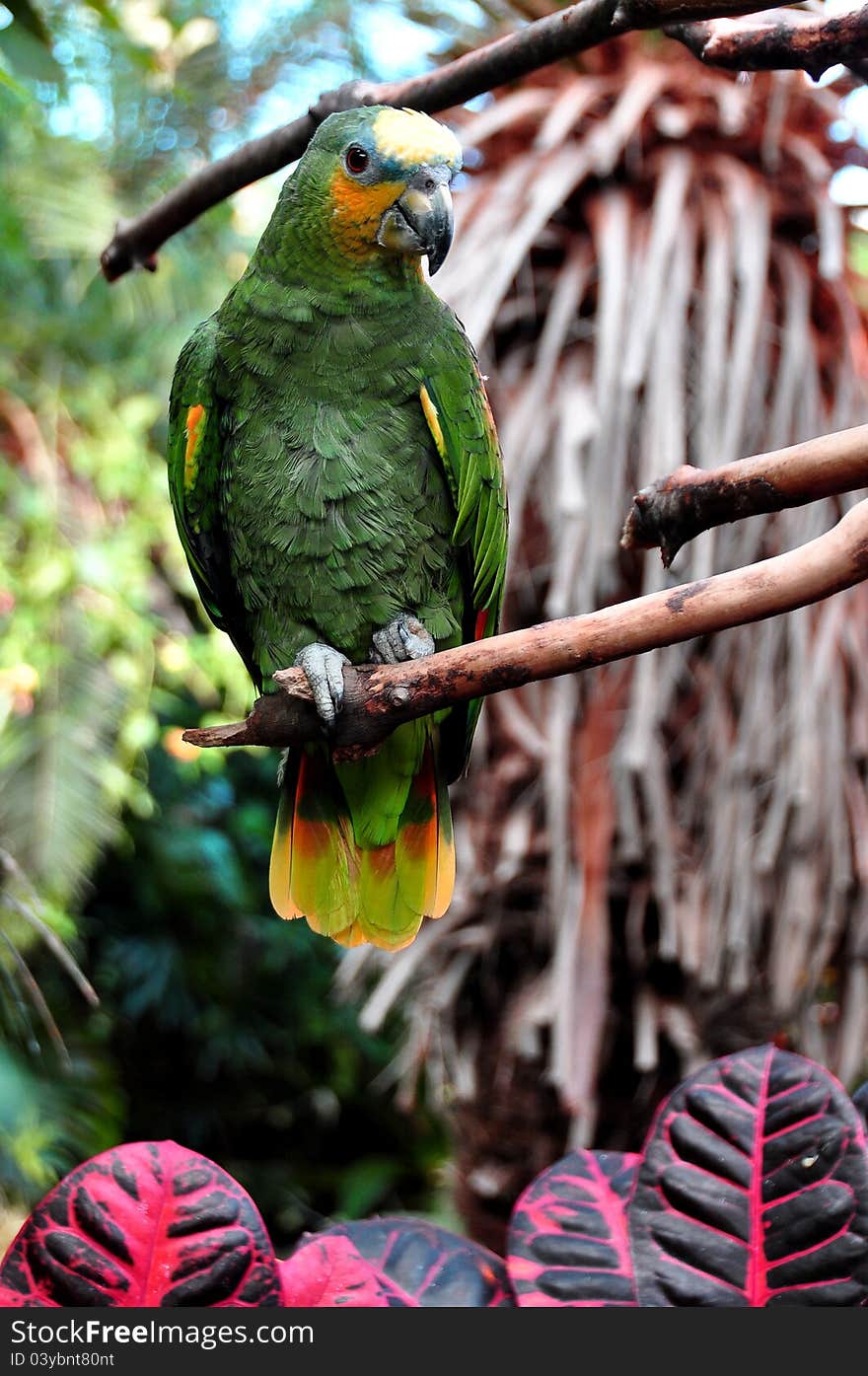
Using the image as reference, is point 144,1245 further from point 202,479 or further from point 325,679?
point 202,479

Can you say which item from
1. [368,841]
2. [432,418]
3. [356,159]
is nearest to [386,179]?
[356,159]

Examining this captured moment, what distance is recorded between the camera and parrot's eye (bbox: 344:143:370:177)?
0.81 metres

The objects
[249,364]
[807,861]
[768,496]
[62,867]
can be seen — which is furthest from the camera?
[62,867]

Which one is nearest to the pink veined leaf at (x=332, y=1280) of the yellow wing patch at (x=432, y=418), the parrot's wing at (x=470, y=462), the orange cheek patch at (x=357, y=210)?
the parrot's wing at (x=470, y=462)

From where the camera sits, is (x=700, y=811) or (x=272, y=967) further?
(x=272, y=967)

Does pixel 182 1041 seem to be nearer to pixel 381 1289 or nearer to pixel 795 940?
pixel 795 940

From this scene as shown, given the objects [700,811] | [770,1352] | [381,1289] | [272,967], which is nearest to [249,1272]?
[381,1289]

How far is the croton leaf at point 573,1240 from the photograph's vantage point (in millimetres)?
670

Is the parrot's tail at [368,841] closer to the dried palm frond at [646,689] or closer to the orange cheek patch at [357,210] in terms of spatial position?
the orange cheek patch at [357,210]

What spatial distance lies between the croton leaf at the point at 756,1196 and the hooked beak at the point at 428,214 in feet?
1.83

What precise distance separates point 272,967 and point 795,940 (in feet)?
5.19

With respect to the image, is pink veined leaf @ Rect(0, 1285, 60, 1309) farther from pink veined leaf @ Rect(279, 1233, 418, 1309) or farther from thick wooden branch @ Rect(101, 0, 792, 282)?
thick wooden branch @ Rect(101, 0, 792, 282)

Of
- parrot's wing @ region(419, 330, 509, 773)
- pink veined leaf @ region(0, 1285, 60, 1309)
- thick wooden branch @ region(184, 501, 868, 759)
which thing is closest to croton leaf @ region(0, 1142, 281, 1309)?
pink veined leaf @ region(0, 1285, 60, 1309)

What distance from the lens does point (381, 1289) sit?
0.67m
